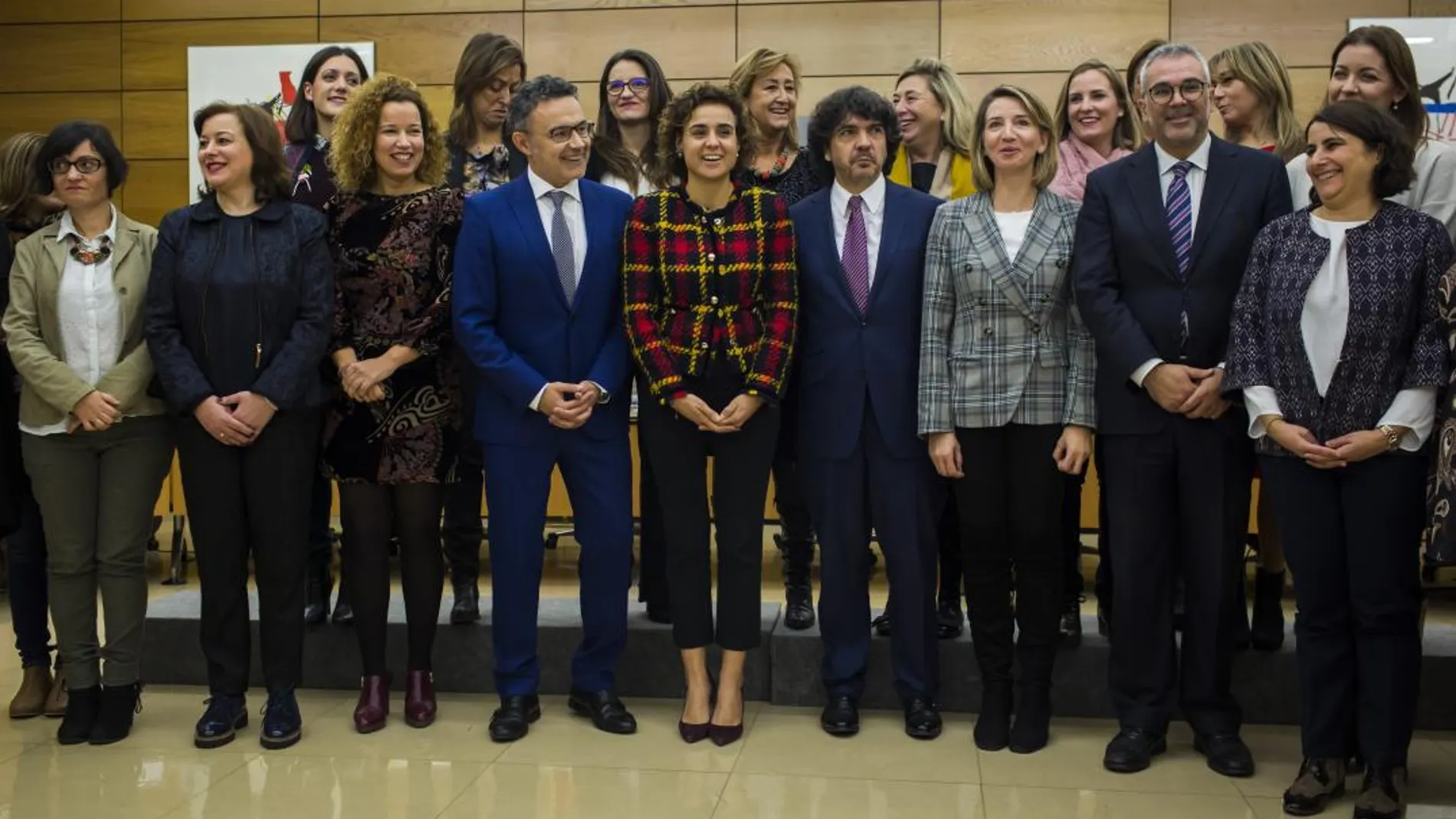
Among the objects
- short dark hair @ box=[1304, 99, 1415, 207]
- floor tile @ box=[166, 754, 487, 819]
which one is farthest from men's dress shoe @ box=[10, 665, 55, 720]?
short dark hair @ box=[1304, 99, 1415, 207]

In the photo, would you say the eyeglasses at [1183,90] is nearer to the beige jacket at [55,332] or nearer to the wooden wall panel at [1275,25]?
the beige jacket at [55,332]

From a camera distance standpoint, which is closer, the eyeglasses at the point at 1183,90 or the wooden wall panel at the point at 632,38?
the eyeglasses at the point at 1183,90

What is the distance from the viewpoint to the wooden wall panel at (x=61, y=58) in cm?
818

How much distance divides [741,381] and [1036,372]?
2.42 ft

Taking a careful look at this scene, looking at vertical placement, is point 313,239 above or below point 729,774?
above

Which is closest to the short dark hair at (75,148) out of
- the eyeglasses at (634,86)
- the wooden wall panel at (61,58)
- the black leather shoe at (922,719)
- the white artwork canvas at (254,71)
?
the eyeglasses at (634,86)

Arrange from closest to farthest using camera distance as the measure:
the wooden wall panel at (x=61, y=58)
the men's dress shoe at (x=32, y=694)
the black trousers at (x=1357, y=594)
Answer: the black trousers at (x=1357, y=594) < the men's dress shoe at (x=32, y=694) < the wooden wall panel at (x=61, y=58)

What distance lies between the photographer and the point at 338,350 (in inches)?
133

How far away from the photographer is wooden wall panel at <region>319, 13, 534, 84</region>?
7.80 meters

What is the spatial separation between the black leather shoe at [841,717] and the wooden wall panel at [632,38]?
505cm

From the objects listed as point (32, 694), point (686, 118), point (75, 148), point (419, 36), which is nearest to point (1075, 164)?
point (686, 118)

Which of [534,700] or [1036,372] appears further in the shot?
[534,700]

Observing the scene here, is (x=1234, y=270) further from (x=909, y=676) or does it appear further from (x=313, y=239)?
(x=313, y=239)

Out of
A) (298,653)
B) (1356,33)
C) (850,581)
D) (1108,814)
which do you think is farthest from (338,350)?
(1356,33)
